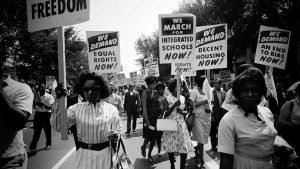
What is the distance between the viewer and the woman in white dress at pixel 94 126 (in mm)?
3461

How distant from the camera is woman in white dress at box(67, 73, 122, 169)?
346cm

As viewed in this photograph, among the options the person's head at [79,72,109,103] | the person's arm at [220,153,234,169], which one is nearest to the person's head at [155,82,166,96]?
the person's head at [79,72,109,103]

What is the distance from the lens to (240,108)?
2.70 m

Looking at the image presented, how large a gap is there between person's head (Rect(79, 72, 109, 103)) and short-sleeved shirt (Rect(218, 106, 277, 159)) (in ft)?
5.29

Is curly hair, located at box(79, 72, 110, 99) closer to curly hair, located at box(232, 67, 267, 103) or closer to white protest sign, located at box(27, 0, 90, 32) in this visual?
white protest sign, located at box(27, 0, 90, 32)

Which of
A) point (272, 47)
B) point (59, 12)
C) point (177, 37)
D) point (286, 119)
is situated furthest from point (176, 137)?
point (272, 47)

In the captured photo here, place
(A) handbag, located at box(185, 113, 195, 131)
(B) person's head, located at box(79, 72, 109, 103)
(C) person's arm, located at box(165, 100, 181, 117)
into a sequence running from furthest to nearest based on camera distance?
(A) handbag, located at box(185, 113, 195, 131) → (C) person's arm, located at box(165, 100, 181, 117) → (B) person's head, located at box(79, 72, 109, 103)

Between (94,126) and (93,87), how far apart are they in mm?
467

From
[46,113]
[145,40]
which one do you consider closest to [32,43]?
[46,113]

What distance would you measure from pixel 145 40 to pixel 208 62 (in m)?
54.2

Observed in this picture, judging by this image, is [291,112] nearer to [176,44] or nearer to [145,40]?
[176,44]

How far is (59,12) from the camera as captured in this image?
3.94m

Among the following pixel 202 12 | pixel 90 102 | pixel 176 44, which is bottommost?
pixel 90 102

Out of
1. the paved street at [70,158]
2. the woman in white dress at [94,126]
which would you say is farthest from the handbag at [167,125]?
the woman in white dress at [94,126]
